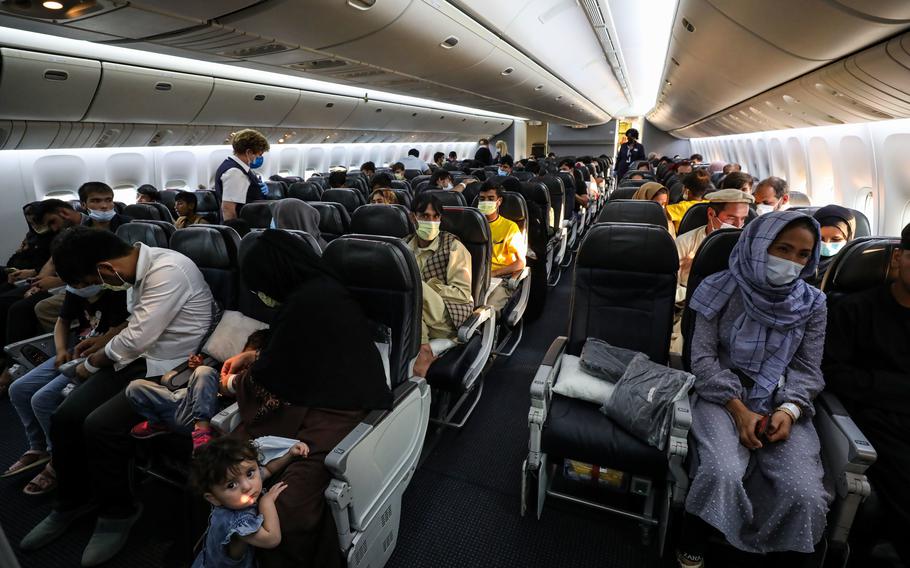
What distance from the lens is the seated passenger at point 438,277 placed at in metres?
3.17

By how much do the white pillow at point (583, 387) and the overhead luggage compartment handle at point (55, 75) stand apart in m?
6.34

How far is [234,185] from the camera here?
457 cm

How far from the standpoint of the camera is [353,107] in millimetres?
10664

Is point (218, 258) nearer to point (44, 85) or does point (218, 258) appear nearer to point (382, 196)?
point (382, 196)

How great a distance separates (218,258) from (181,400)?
102 cm

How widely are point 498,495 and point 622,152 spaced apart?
11.3 metres

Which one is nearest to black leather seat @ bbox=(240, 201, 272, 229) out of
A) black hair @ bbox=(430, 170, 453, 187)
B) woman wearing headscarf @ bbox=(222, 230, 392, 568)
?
woman wearing headscarf @ bbox=(222, 230, 392, 568)

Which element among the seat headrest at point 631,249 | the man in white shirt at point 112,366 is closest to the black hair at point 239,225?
the man in white shirt at point 112,366

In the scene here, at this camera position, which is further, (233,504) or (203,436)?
(203,436)

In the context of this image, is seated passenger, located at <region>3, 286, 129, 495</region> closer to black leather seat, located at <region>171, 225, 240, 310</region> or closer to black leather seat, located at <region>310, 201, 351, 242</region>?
black leather seat, located at <region>171, 225, 240, 310</region>

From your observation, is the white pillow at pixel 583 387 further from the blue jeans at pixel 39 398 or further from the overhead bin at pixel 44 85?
the overhead bin at pixel 44 85

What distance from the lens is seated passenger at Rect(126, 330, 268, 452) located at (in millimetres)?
2297

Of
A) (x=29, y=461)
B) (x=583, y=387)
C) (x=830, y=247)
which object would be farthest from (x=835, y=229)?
(x=29, y=461)

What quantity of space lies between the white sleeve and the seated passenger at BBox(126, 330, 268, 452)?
2.76 meters
